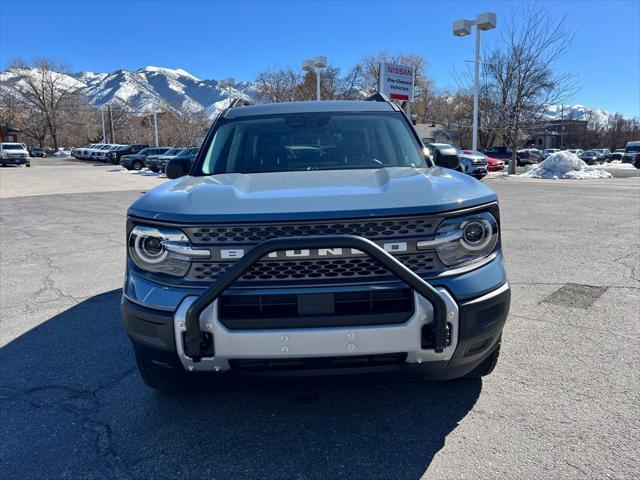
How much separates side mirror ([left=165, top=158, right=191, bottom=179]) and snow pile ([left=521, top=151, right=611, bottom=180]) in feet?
83.8

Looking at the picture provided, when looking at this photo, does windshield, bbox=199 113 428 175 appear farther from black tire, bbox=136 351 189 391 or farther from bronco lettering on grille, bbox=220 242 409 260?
black tire, bbox=136 351 189 391

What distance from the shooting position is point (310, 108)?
3.94 meters

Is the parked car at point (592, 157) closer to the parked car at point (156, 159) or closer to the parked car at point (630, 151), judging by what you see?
the parked car at point (630, 151)

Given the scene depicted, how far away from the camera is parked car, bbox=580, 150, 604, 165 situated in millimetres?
49375

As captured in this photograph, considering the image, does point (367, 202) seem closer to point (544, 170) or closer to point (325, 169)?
point (325, 169)

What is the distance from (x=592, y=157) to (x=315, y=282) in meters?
56.4

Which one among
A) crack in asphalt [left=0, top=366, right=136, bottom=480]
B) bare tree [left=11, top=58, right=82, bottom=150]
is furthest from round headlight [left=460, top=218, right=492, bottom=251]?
bare tree [left=11, top=58, right=82, bottom=150]

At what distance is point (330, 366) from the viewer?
2.19 m

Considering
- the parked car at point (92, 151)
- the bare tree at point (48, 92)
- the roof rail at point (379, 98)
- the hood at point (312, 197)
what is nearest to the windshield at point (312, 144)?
the roof rail at point (379, 98)

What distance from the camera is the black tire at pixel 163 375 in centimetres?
231

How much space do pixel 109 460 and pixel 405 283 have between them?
1.73 metres

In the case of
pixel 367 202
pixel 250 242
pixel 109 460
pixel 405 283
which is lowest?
pixel 109 460

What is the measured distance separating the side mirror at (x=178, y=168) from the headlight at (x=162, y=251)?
4.84 ft

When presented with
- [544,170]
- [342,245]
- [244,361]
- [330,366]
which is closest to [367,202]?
[342,245]
